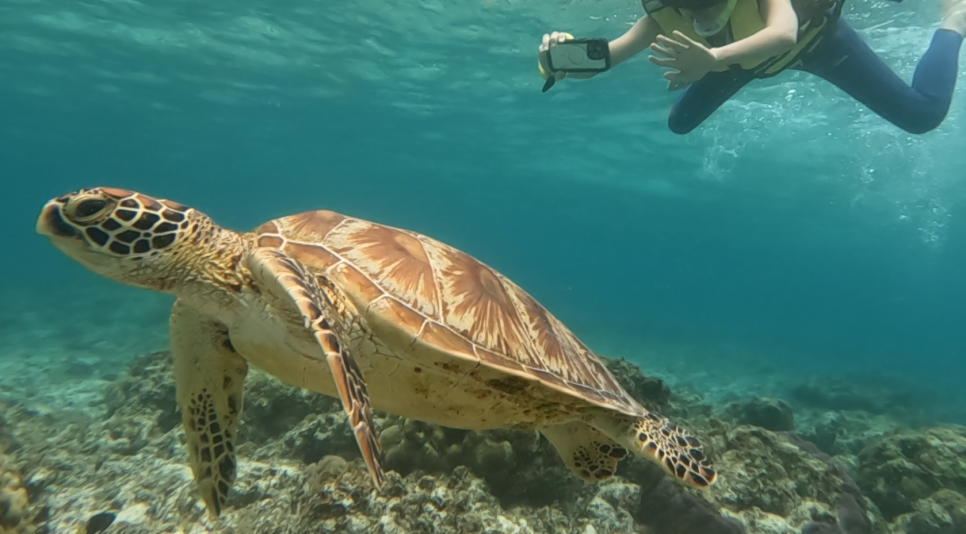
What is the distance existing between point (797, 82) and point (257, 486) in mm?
16346

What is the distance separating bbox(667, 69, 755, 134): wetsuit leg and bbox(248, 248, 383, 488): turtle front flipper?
13.8 ft

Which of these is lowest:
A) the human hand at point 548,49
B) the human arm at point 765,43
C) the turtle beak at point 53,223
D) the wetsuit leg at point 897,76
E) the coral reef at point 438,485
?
the coral reef at point 438,485

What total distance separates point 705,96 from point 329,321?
5111mm

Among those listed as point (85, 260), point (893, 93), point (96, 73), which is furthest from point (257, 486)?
point (96, 73)

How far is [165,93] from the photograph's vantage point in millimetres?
22375

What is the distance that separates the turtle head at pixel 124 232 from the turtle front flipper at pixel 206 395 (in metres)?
0.39

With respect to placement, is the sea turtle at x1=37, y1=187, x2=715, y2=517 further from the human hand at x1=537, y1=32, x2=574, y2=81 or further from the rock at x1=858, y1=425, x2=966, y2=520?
the rock at x1=858, y1=425, x2=966, y2=520

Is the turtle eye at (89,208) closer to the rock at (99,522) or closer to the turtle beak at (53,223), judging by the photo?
the turtle beak at (53,223)

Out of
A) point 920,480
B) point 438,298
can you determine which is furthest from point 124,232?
point 920,480

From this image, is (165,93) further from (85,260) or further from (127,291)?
(85,260)

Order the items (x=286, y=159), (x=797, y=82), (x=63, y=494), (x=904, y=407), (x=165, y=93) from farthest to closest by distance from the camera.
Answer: (x=286, y=159) → (x=165, y=93) → (x=797, y=82) → (x=904, y=407) → (x=63, y=494)

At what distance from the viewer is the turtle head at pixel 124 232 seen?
220 centimetres

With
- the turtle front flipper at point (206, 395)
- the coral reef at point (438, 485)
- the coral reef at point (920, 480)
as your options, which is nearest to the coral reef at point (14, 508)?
the coral reef at point (438, 485)

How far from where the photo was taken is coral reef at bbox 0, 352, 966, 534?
292 centimetres
